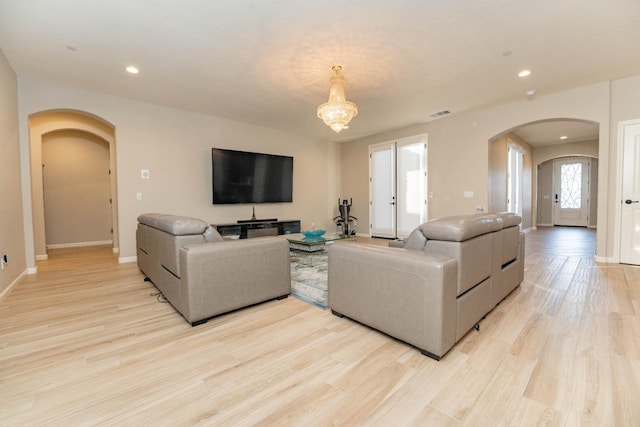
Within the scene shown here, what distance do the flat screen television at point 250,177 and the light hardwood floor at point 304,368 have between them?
325 cm

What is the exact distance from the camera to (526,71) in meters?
3.61

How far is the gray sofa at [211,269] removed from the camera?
2.08 metres

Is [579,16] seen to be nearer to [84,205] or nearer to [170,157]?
[170,157]

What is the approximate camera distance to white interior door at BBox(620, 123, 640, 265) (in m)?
3.85

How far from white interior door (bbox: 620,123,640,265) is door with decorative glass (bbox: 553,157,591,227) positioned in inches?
266

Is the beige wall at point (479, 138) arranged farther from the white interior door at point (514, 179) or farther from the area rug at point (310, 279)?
the area rug at point (310, 279)

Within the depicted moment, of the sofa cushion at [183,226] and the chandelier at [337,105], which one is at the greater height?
the chandelier at [337,105]

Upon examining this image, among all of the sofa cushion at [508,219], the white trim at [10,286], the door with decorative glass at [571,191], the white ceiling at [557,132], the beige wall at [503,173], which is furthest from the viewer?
the door with decorative glass at [571,191]

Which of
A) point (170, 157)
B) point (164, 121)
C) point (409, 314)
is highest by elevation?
point (164, 121)

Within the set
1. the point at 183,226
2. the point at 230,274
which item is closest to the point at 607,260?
the point at 230,274

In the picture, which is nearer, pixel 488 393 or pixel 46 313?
pixel 488 393

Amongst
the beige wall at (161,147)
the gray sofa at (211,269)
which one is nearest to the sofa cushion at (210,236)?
the gray sofa at (211,269)

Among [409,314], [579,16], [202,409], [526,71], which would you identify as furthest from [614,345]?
[526,71]

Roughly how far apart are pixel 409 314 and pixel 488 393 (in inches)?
20.3
